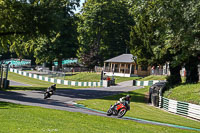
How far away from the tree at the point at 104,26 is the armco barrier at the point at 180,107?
4063cm

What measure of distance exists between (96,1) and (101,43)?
12.1 meters

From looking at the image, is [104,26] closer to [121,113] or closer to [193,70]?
[193,70]

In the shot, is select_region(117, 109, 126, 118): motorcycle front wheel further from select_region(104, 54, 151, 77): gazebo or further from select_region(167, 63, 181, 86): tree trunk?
select_region(104, 54, 151, 77): gazebo

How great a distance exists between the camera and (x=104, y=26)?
7188cm

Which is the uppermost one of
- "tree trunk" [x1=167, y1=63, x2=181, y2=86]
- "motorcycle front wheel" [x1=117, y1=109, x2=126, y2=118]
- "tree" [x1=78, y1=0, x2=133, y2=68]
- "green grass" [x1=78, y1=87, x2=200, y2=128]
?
"tree" [x1=78, y1=0, x2=133, y2=68]

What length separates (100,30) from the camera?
→ 7281 cm

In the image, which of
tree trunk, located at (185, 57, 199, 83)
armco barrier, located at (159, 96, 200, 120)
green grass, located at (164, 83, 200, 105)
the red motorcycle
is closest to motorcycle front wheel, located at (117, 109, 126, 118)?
the red motorcycle

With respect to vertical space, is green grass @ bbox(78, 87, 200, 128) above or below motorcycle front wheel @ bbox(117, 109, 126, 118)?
below

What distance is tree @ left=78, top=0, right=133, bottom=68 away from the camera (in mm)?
69375

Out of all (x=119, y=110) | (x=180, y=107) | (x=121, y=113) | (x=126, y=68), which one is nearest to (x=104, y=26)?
(x=126, y=68)

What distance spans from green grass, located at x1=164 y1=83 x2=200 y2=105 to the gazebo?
29.1 m

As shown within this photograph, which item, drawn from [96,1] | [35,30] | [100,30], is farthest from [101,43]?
[35,30]

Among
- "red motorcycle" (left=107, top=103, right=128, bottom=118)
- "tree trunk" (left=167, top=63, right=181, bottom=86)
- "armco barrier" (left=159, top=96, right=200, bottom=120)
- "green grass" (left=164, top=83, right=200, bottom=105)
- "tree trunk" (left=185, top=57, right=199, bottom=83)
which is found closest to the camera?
"red motorcycle" (left=107, top=103, right=128, bottom=118)

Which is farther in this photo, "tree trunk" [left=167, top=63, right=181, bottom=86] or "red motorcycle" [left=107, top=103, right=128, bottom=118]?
"tree trunk" [left=167, top=63, right=181, bottom=86]
